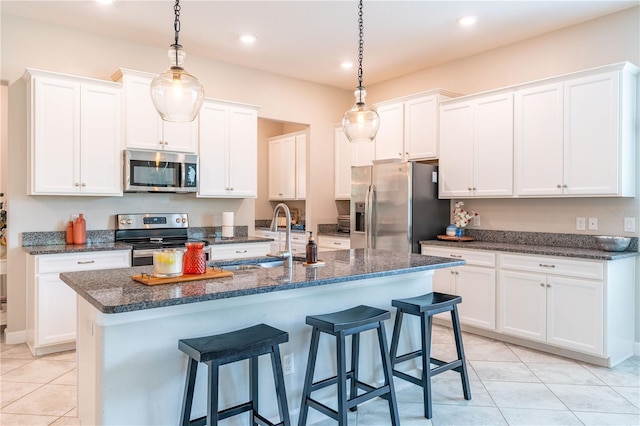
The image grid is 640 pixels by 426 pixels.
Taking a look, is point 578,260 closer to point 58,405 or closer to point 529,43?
point 529,43

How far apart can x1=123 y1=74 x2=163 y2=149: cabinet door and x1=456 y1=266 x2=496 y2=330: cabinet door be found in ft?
10.6

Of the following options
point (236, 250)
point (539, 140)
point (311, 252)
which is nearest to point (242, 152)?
point (236, 250)

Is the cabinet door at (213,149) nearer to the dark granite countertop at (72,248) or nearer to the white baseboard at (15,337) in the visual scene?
the dark granite countertop at (72,248)

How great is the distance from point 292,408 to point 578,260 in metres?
2.49

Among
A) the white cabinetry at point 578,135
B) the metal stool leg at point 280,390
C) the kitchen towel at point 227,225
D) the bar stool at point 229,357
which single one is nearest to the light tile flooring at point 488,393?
the bar stool at point 229,357

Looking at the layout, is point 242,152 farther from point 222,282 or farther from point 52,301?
point 222,282

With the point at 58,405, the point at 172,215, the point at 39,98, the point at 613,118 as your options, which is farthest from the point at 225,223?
the point at 613,118

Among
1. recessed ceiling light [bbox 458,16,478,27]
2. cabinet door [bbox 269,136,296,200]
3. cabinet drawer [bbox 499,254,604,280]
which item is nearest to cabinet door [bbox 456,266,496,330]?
cabinet drawer [bbox 499,254,604,280]

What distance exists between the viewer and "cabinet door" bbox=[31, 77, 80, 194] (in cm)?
361

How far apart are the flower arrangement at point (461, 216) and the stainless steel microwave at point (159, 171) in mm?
2730

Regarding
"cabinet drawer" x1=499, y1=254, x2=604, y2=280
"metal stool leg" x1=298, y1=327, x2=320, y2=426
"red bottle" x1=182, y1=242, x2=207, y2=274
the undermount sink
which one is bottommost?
"metal stool leg" x1=298, y1=327, x2=320, y2=426

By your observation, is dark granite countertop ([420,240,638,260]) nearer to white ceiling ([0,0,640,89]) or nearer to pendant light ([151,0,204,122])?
white ceiling ([0,0,640,89])

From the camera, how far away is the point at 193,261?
221 cm

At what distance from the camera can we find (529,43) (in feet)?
14.0
